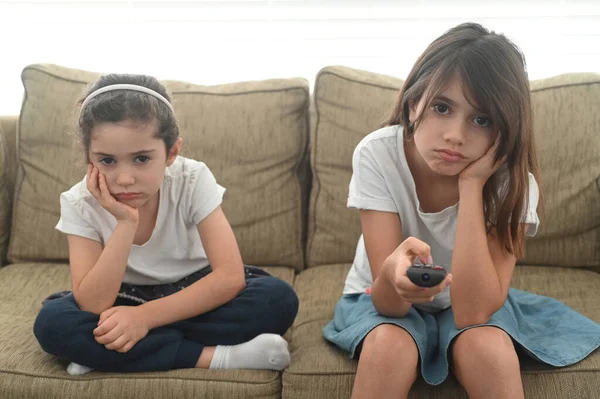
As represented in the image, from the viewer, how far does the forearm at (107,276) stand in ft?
5.04

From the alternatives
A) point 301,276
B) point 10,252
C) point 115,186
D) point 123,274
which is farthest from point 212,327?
point 10,252

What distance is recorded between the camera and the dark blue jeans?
1473 mm

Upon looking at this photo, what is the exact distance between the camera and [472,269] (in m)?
1.45

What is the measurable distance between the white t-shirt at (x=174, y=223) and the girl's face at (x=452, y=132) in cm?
51

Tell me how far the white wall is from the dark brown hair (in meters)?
1.04

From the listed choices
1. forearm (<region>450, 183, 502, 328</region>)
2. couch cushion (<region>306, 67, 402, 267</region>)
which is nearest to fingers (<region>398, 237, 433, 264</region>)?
forearm (<region>450, 183, 502, 328</region>)

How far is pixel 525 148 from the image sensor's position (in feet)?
4.80

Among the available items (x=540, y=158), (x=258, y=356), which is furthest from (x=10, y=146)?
(x=540, y=158)

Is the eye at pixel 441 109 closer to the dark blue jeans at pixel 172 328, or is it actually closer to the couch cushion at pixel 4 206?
the dark blue jeans at pixel 172 328

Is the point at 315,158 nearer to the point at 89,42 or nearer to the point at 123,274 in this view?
the point at 123,274

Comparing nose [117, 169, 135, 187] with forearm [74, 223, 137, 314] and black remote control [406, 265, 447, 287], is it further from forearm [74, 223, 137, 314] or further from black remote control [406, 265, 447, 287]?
black remote control [406, 265, 447, 287]

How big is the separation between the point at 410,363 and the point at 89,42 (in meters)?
1.81

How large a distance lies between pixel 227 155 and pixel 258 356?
2.43ft

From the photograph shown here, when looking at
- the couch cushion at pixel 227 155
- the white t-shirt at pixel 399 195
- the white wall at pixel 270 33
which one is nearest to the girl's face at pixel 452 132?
the white t-shirt at pixel 399 195
